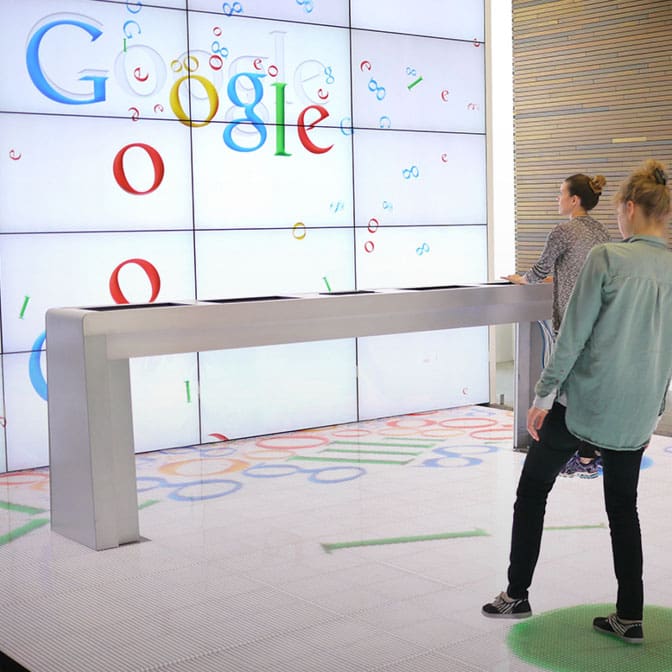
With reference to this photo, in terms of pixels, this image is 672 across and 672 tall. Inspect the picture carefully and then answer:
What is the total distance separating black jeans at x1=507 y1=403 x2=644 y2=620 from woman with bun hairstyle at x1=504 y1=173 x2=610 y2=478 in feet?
6.59

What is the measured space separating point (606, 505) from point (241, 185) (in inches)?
144

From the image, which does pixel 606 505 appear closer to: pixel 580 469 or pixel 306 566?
pixel 306 566

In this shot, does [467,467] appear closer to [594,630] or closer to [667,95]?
[594,630]

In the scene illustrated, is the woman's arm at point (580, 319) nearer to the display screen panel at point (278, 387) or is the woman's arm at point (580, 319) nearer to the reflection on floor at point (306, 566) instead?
the reflection on floor at point (306, 566)

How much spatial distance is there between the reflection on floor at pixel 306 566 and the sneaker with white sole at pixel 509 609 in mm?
65

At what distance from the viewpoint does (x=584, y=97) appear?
8.98 meters

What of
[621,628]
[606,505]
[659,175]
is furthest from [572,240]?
[621,628]

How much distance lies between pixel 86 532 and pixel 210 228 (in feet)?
7.69

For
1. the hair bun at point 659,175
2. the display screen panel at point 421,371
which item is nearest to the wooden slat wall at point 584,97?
the display screen panel at point 421,371

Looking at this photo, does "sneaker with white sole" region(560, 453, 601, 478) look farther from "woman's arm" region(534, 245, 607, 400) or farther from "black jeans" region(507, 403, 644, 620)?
"woman's arm" region(534, 245, 607, 400)

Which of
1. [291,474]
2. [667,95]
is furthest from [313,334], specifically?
[667,95]

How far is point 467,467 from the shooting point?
5441mm

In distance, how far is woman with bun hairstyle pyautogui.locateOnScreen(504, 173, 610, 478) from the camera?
5.07 m

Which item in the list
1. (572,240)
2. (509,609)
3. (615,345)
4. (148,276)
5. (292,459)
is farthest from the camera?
(148,276)
